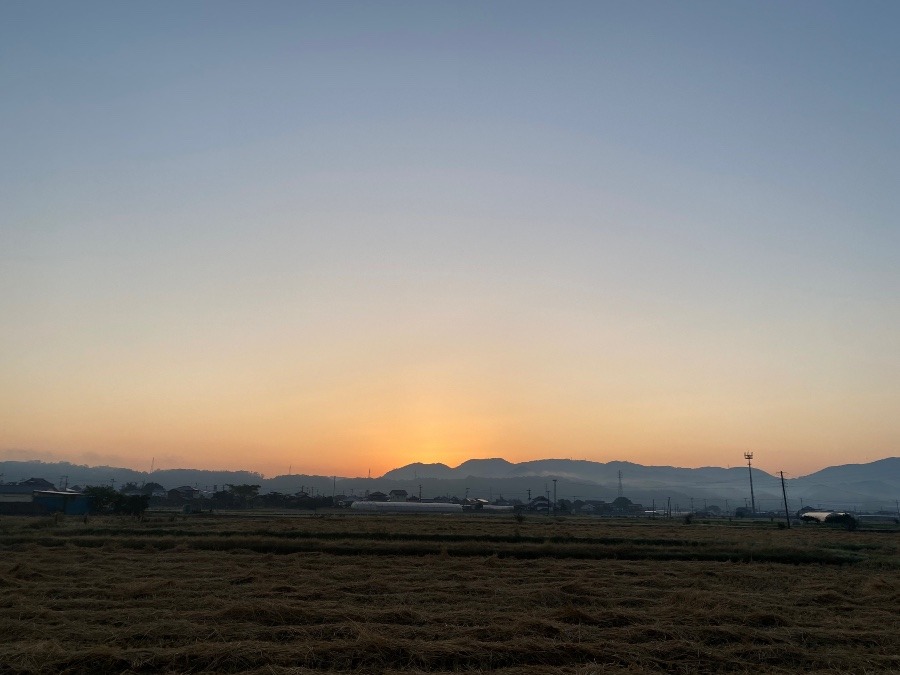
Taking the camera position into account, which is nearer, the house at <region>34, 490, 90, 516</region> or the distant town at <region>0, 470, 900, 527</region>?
the distant town at <region>0, 470, 900, 527</region>

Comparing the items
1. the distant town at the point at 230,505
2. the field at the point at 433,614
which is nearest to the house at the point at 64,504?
the distant town at the point at 230,505

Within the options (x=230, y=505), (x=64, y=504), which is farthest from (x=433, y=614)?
(x=230, y=505)

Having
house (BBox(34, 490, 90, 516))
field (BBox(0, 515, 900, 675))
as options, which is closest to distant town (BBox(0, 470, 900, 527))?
house (BBox(34, 490, 90, 516))

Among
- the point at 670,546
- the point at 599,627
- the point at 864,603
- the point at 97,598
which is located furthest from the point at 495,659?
the point at 670,546

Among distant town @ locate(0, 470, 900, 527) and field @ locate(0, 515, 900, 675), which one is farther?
distant town @ locate(0, 470, 900, 527)

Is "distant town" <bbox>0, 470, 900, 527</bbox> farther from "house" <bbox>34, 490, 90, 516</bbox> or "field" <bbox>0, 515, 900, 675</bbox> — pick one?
"field" <bbox>0, 515, 900, 675</bbox>

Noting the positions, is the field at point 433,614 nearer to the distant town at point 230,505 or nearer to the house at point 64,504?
the distant town at point 230,505

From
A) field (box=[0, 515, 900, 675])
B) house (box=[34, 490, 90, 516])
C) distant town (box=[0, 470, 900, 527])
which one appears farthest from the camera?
house (box=[34, 490, 90, 516])

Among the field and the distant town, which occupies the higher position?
the distant town

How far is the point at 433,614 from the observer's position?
13.3 m

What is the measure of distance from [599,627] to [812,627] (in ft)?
14.9

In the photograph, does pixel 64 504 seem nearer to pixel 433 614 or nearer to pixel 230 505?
pixel 230 505

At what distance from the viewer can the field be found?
1038 cm

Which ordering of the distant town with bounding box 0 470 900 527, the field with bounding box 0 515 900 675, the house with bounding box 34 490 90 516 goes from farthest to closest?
the house with bounding box 34 490 90 516 → the distant town with bounding box 0 470 900 527 → the field with bounding box 0 515 900 675
